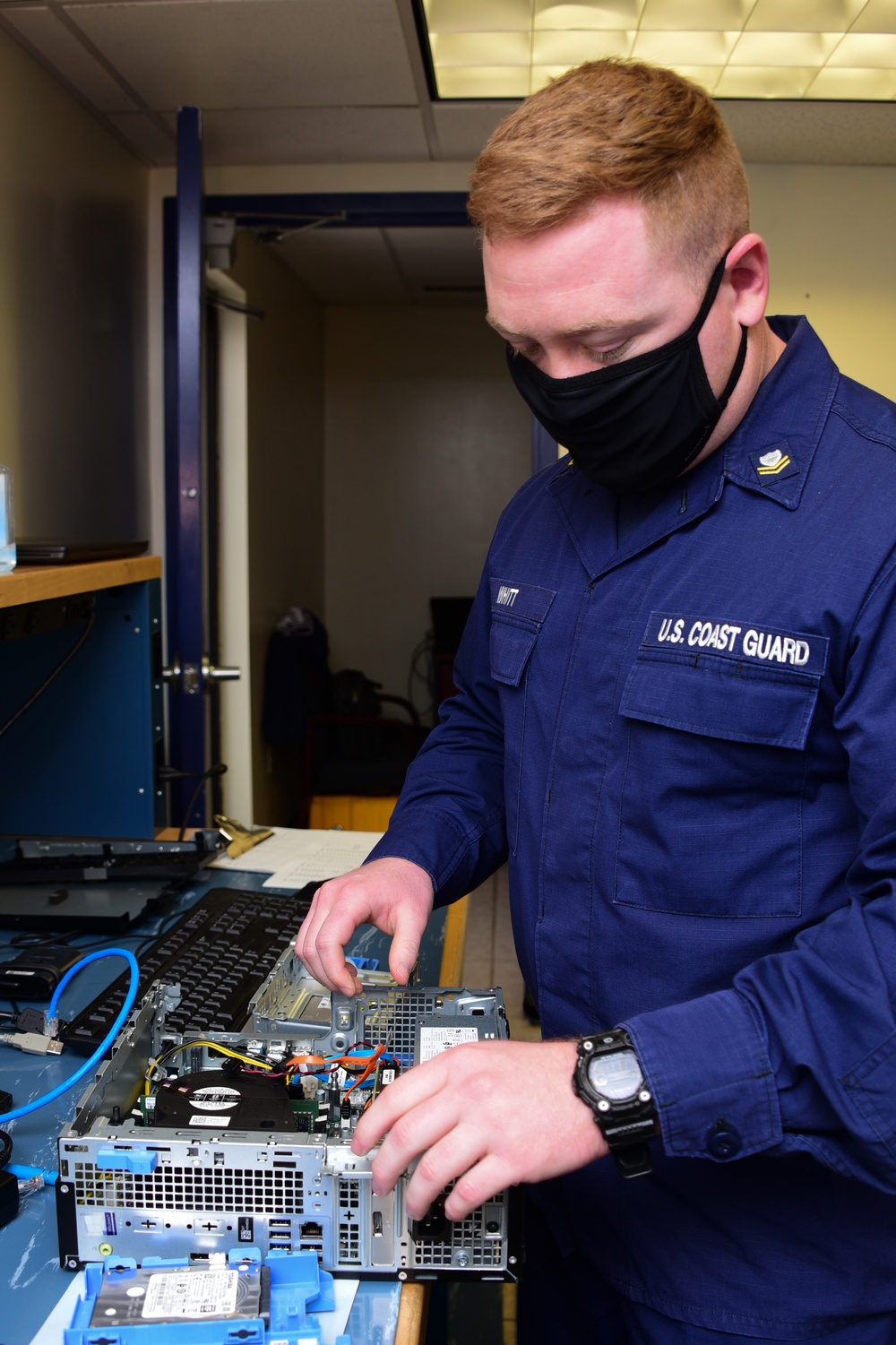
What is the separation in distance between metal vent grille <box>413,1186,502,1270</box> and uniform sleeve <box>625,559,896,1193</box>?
16 cm

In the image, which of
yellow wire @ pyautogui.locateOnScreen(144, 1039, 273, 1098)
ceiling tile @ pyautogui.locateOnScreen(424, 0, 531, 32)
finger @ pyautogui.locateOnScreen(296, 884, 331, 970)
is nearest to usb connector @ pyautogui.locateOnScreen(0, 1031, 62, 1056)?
yellow wire @ pyautogui.locateOnScreen(144, 1039, 273, 1098)

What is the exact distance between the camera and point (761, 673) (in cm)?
81

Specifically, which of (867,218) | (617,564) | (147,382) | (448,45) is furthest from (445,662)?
(617,564)

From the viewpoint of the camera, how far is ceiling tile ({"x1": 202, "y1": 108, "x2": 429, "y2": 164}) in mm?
2600

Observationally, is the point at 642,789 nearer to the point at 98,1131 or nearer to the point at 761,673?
the point at 761,673

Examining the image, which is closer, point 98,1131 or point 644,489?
point 98,1131

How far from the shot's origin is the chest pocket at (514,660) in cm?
101

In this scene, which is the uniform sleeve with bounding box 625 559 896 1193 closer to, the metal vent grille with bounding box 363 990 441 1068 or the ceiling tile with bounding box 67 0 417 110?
the metal vent grille with bounding box 363 990 441 1068

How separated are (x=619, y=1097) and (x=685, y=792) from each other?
27 centimetres

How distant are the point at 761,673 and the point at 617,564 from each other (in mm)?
189

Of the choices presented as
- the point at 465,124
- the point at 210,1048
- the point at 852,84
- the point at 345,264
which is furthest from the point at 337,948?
the point at 345,264

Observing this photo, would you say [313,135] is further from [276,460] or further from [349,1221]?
[349,1221]

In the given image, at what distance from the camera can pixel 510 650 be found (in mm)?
1038

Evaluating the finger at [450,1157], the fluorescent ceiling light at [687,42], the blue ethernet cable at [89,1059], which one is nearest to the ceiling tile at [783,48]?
the fluorescent ceiling light at [687,42]
